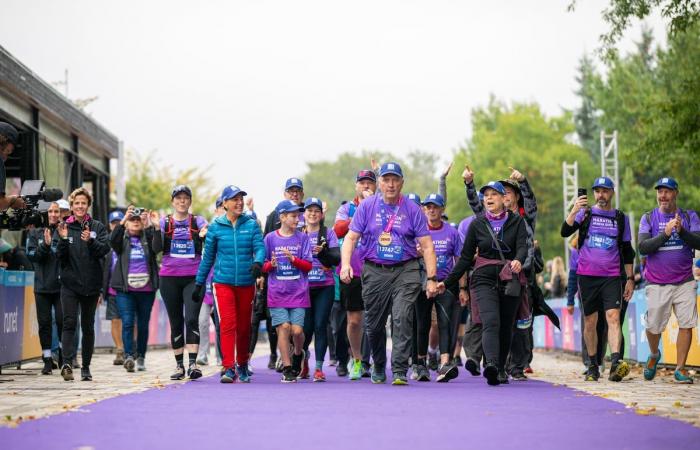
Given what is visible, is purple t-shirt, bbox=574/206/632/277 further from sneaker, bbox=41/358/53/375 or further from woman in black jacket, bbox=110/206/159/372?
sneaker, bbox=41/358/53/375

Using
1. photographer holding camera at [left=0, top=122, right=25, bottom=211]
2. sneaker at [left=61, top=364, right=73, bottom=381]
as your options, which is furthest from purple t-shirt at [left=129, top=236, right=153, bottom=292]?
photographer holding camera at [left=0, top=122, right=25, bottom=211]

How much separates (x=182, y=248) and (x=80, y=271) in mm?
1152

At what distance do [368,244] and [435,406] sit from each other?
3.31 m

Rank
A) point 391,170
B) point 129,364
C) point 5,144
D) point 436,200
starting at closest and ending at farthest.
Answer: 1. point 5,144
2. point 391,170
3. point 436,200
4. point 129,364

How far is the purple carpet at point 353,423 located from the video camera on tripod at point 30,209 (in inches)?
103

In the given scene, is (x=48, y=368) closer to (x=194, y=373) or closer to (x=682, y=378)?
(x=194, y=373)

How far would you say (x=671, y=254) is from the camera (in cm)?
1428

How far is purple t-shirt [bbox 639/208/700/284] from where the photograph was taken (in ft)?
46.6

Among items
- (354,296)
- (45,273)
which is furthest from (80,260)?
(354,296)

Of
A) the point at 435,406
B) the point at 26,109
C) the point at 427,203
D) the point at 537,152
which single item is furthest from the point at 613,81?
the point at 435,406

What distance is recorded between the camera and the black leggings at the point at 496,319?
12.7 metres

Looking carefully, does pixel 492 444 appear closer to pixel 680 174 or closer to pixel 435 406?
pixel 435 406

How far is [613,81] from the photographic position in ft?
214

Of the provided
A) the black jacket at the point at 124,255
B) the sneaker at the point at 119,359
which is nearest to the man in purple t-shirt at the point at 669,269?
the black jacket at the point at 124,255
